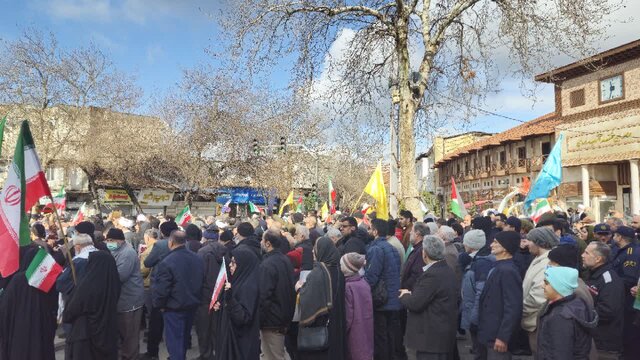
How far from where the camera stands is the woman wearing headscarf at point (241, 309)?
5.33 meters

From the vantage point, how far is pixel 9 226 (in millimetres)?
5098

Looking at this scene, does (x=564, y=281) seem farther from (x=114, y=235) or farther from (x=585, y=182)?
(x=585, y=182)

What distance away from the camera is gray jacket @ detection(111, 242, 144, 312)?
6664 mm

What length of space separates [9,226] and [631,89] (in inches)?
1125

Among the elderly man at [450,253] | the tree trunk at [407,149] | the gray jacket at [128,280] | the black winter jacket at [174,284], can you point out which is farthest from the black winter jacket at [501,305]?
the tree trunk at [407,149]

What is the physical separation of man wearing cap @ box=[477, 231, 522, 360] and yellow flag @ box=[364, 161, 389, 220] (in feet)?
19.6

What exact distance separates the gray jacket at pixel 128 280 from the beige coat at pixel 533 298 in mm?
4578

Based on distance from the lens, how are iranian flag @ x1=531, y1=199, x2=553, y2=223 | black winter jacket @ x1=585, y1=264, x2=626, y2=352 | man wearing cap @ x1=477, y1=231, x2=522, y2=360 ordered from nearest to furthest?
man wearing cap @ x1=477, y1=231, x2=522, y2=360 → black winter jacket @ x1=585, y1=264, x2=626, y2=352 → iranian flag @ x1=531, y1=199, x2=553, y2=223

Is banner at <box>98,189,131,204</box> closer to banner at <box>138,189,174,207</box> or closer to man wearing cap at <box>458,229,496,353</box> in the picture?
banner at <box>138,189,174,207</box>

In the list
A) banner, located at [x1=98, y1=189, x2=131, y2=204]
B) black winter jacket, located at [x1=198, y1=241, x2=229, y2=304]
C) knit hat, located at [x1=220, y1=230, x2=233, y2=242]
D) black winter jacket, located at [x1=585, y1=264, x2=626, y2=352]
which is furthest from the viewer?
banner, located at [x1=98, y1=189, x2=131, y2=204]

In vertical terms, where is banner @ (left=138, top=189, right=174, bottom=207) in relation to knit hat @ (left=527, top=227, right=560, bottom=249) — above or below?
above

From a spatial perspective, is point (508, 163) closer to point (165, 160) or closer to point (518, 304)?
point (165, 160)

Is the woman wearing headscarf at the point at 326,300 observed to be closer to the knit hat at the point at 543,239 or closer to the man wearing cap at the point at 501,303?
the man wearing cap at the point at 501,303

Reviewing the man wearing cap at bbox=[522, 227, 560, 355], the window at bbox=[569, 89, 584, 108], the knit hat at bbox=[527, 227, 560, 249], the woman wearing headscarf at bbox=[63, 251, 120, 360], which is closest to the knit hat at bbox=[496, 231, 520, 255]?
the man wearing cap at bbox=[522, 227, 560, 355]
